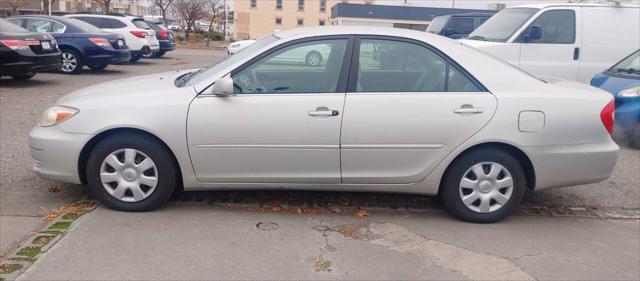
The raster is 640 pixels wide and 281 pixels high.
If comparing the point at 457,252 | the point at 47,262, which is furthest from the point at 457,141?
the point at 47,262

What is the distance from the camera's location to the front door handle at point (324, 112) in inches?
164

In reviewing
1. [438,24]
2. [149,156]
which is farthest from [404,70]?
[438,24]

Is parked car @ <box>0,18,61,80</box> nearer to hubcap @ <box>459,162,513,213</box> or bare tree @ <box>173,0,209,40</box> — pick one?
hubcap @ <box>459,162,513,213</box>

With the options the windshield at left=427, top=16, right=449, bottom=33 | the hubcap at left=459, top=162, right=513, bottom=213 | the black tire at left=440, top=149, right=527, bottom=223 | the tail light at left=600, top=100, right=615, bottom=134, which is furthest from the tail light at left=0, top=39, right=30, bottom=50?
the windshield at left=427, top=16, right=449, bottom=33

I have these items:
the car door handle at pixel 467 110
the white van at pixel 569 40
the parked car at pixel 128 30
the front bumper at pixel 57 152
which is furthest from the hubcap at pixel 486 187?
the parked car at pixel 128 30

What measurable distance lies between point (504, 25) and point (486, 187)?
5508 mm

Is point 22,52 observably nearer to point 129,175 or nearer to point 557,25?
point 129,175

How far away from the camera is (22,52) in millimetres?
9695

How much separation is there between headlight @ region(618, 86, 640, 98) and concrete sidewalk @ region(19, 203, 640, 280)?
2884 mm

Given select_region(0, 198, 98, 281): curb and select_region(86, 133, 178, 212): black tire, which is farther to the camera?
select_region(86, 133, 178, 212): black tire

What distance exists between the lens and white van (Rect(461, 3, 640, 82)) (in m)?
8.49

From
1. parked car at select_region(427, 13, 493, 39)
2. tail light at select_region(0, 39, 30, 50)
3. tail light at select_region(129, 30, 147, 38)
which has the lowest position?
tail light at select_region(0, 39, 30, 50)

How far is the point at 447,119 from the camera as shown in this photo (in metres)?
4.20

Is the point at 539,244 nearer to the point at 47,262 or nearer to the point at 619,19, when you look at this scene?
the point at 47,262
